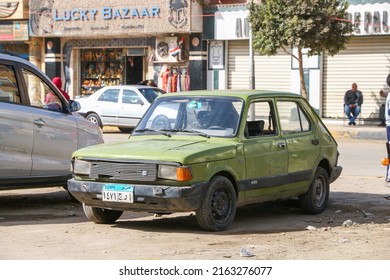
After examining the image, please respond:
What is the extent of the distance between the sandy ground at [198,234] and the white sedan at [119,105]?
576 inches

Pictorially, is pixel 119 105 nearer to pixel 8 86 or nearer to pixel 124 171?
pixel 8 86

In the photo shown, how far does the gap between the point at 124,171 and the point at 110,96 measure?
18.7 metres

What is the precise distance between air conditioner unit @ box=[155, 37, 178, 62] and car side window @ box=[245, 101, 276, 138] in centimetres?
2415

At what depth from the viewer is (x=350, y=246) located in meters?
8.52

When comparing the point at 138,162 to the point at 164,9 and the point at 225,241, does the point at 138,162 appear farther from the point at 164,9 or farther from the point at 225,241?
the point at 164,9

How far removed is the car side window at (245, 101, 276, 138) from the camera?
10227 millimetres

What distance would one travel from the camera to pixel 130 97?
89.5 ft

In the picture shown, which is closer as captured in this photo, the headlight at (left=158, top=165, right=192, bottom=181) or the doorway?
the headlight at (left=158, top=165, right=192, bottom=181)

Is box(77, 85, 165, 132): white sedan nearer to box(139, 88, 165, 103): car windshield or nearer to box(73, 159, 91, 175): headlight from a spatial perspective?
box(139, 88, 165, 103): car windshield

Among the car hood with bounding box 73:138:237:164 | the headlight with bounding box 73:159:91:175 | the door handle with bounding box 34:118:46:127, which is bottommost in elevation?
Answer: the headlight with bounding box 73:159:91:175

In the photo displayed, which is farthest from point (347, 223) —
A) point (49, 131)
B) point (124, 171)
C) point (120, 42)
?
point (120, 42)

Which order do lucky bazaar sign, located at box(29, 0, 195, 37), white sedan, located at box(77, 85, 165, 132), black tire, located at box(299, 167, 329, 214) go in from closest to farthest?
black tire, located at box(299, 167, 329, 214)
white sedan, located at box(77, 85, 165, 132)
lucky bazaar sign, located at box(29, 0, 195, 37)

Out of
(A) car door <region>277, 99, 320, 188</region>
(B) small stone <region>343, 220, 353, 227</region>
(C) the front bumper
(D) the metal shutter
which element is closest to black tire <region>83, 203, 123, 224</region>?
(C) the front bumper

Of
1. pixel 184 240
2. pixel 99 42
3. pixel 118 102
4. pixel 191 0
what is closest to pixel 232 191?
pixel 184 240
